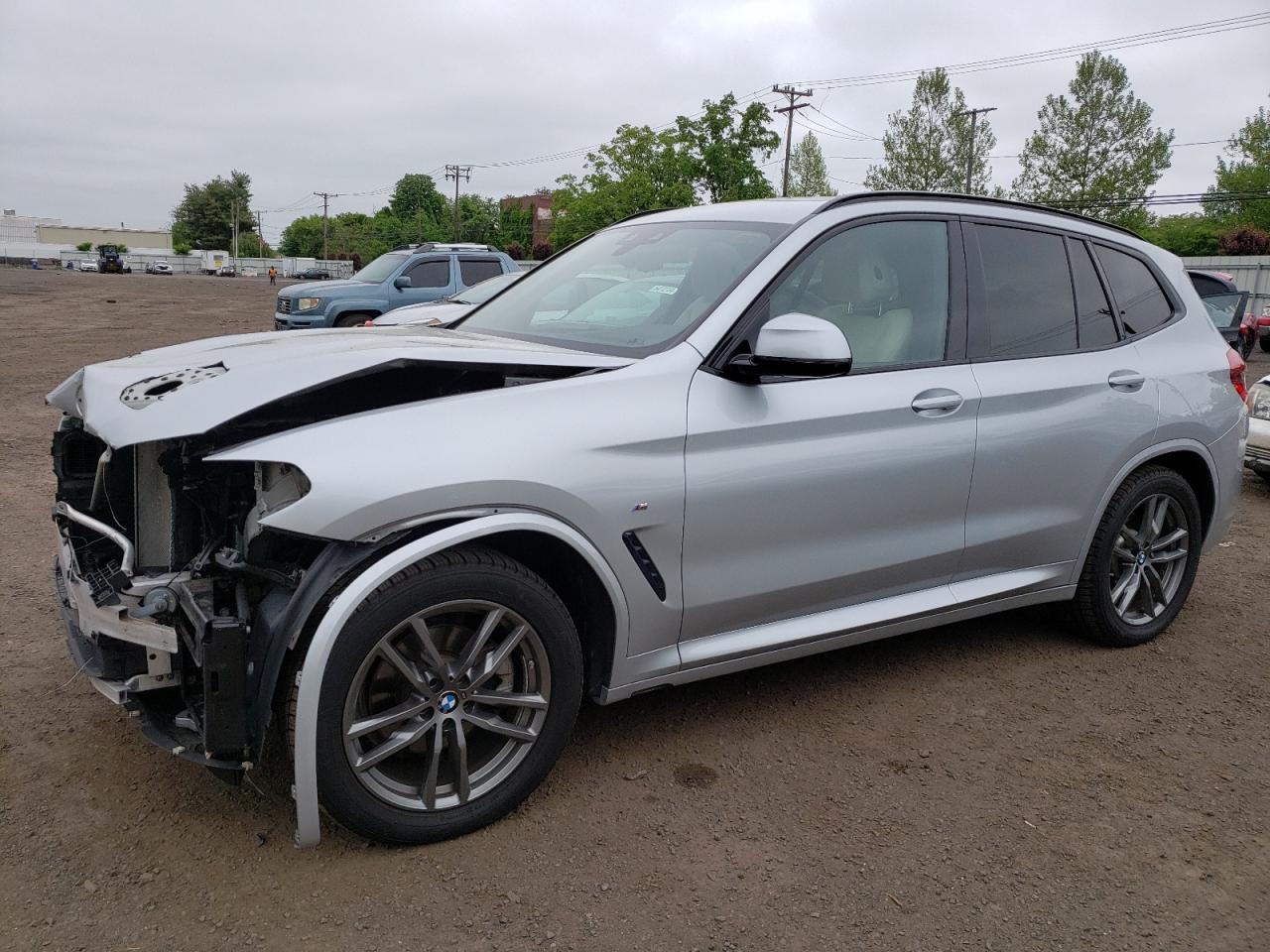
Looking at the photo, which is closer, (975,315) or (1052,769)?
(1052,769)

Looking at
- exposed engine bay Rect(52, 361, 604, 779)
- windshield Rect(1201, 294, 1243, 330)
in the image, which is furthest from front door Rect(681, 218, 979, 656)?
windshield Rect(1201, 294, 1243, 330)

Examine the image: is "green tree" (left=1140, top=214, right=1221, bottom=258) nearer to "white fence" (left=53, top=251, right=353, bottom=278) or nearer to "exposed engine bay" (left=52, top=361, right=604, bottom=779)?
"exposed engine bay" (left=52, top=361, right=604, bottom=779)

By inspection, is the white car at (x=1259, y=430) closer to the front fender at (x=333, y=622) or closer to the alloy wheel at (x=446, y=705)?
the alloy wheel at (x=446, y=705)

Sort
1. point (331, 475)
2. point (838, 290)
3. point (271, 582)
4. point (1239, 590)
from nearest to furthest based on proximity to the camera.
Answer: point (331, 475), point (271, 582), point (838, 290), point (1239, 590)

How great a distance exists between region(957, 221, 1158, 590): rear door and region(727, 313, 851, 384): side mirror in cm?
94

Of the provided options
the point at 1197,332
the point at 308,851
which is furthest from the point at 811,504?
the point at 1197,332

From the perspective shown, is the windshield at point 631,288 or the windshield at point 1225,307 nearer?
the windshield at point 631,288

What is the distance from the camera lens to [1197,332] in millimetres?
4410

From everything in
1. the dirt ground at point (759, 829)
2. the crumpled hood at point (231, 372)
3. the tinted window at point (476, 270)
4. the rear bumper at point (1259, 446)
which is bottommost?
the dirt ground at point (759, 829)

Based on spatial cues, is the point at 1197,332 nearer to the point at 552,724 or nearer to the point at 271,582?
the point at 552,724

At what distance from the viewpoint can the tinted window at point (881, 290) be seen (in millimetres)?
3334

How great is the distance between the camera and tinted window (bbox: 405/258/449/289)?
15812 millimetres

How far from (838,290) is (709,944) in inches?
82.5

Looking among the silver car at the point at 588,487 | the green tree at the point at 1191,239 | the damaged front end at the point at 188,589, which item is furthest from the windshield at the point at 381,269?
the green tree at the point at 1191,239
